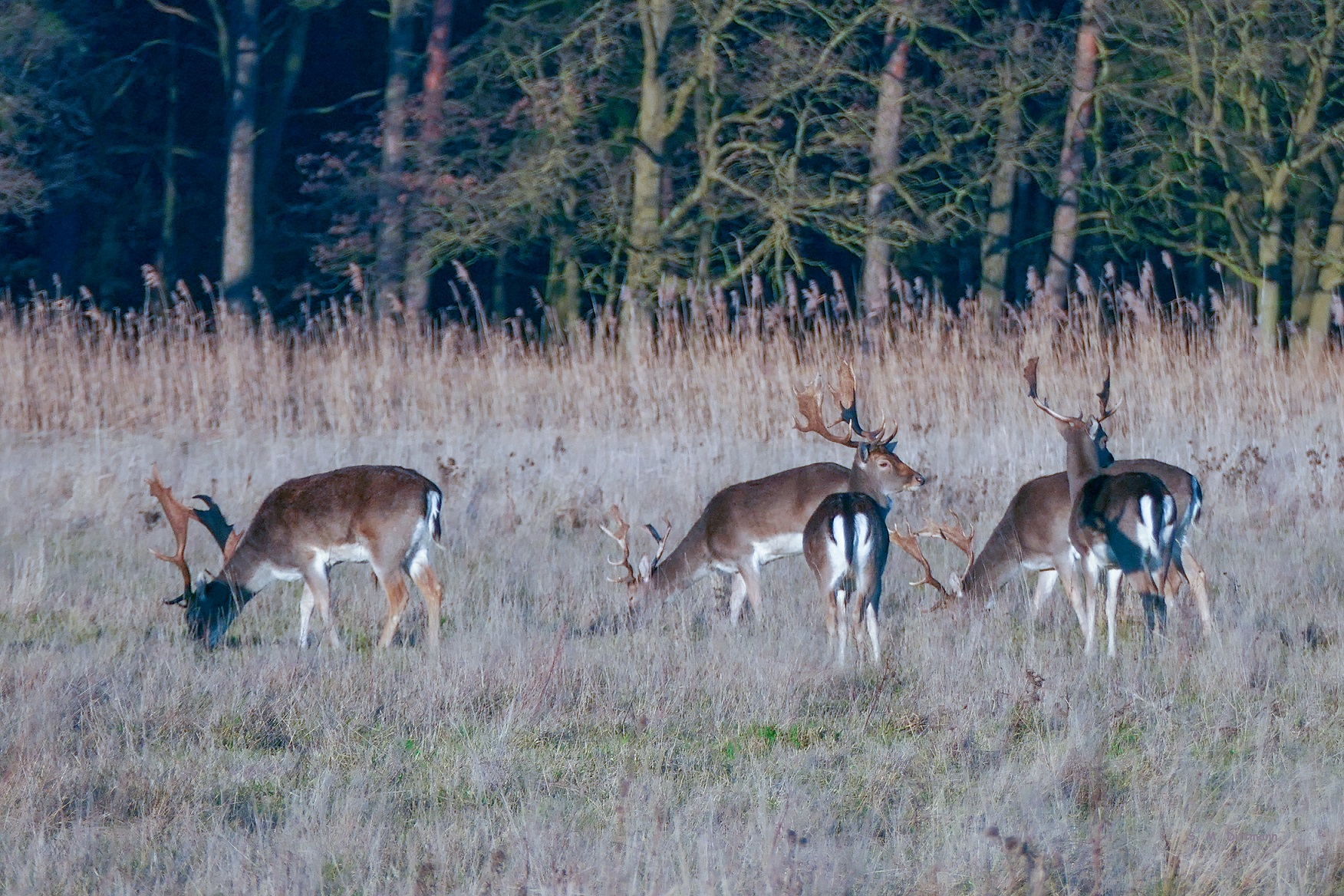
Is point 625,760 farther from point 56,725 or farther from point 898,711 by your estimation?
point 56,725

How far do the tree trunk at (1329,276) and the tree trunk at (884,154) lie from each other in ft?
15.3

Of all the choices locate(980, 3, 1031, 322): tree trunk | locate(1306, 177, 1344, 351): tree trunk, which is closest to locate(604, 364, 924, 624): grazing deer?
locate(980, 3, 1031, 322): tree trunk

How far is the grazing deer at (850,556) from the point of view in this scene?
260 inches

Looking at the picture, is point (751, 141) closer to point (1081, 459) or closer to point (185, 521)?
point (1081, 459)

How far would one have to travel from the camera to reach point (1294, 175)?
1670cm

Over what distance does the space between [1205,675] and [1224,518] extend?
4.22 metres

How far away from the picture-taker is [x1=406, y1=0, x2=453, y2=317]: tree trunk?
1828 cm

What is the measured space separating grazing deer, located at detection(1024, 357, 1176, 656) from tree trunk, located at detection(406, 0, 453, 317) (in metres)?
11.9

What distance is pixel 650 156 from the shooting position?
1775 cm

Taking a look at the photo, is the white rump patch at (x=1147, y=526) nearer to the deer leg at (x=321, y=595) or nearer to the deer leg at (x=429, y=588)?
the deer leg at (x=429, y=588)

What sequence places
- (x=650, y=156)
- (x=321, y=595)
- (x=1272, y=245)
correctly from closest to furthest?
1. (x=321, y=595)
2. (x=1272, y=245)
3. (x=650, y=156)

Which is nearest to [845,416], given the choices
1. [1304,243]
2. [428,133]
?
[1304,243]

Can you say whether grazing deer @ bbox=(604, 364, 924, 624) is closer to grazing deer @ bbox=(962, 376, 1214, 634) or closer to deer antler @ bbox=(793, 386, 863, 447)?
deer antler @ bbox=(793, 386, 863, 447)

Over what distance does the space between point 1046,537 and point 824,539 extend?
130cm
